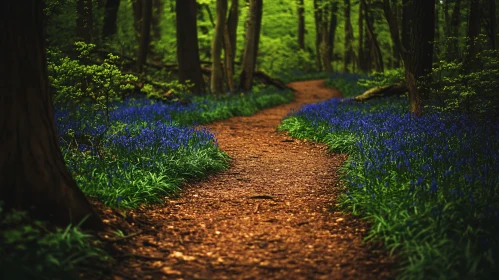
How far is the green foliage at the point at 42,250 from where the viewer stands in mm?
3033

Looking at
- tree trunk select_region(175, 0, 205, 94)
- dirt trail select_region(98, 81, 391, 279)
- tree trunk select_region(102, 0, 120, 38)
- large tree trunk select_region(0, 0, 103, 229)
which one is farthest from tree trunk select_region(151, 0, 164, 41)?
large tree trunk select_region(0, 0, 103, 229)

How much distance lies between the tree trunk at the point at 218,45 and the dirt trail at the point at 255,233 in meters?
9.34

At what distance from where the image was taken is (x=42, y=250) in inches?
127

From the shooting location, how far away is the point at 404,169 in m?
5.42

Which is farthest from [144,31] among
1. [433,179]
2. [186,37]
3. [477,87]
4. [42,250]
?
[42,250]

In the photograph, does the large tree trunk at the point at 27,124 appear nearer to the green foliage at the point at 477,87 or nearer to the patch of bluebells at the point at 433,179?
the patch of bluebells at the point at 433,179

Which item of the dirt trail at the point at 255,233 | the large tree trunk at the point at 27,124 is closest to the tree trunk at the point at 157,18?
the dirt trail at the point at 255,233

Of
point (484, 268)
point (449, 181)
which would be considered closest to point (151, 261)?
point (484, 268)

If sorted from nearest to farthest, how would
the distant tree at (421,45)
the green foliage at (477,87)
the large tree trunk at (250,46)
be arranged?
the green foliage at (477,87)
the distant tree at (421,45)
the large tree trunk at (250,46)

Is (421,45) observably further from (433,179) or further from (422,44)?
(433,179)

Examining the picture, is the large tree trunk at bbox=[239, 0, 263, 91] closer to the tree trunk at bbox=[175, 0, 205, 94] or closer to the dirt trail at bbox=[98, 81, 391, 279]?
the tree trunk at bbox=[175, 0, 205, 94]

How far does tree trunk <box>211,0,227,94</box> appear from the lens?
16.0 m

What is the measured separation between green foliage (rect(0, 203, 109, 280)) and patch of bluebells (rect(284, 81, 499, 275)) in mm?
2775

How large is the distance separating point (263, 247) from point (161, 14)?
24.6m
